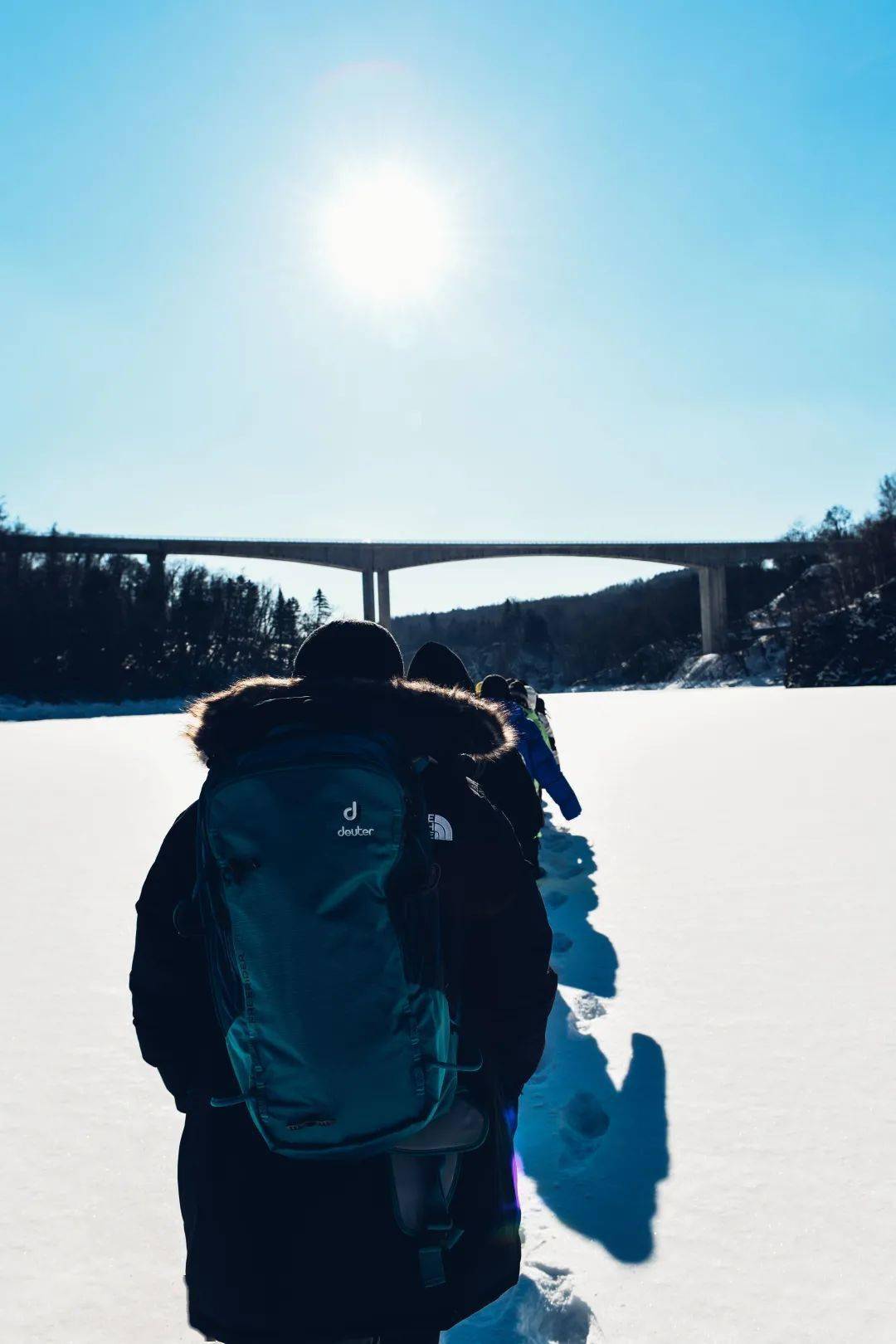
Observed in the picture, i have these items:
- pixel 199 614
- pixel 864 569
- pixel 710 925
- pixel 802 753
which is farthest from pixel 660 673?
pixel 710 925

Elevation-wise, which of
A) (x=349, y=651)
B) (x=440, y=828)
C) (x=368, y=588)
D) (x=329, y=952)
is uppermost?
(x=368, y=588)

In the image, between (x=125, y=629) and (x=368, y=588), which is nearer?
(x=125, y=629)

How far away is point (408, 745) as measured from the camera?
57.1 inches

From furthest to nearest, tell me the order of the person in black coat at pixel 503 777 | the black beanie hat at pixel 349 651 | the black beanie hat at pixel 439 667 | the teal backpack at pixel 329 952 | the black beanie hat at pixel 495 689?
the black beanie hat at pixel 495 689
the black beanie hat at pixel 439 667
the person in black coat at pixel 503 777
the black beanie hat at pixel 349 651
the teal backpack at pixel 329 952

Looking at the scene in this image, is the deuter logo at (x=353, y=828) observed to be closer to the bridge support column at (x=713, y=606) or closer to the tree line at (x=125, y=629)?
the tree line at (x=125, y=629)

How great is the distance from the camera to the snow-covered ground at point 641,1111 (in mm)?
2100

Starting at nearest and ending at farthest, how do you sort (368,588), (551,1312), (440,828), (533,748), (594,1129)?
(440,828), (551,1312), (594,1129), (533,748), (368,588)

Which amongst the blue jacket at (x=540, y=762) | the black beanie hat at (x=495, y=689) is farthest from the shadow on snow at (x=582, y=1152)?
the black beanie hat at (x=495, y=689)

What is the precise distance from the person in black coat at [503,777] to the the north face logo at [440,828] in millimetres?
2161

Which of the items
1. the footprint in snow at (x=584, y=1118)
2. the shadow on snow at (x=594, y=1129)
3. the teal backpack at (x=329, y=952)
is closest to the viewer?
the teal backpack at (x=329, y=952)

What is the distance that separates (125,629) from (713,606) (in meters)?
45.3

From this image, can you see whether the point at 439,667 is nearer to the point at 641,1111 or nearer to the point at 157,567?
the point at 641,1111

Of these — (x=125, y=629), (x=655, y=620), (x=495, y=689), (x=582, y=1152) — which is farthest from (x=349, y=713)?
(x=655, y=620)

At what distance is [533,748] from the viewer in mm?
5551
